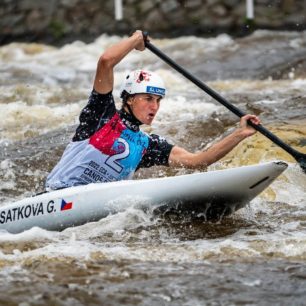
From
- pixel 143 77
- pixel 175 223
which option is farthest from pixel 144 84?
pixel 175 223

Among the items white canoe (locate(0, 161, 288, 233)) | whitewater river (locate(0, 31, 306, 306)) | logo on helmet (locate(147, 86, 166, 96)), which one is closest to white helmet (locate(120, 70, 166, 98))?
logo on helmet (locate(147, 86, 166, 96))

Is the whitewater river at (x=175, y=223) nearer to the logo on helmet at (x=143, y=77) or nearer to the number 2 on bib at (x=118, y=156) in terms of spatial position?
the number 2 on bib at (x=118, y=156)

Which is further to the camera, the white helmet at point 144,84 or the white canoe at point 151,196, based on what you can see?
the white helmet at point 144,84

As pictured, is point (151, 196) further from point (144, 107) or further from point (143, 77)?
point (143, 77)

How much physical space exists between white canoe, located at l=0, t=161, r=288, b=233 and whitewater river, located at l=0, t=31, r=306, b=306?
0.09 metres

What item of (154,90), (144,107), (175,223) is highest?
(154,90)

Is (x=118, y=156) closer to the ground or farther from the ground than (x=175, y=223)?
farther from the ground

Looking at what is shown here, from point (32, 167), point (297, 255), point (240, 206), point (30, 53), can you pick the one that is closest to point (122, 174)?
point (240, 206)

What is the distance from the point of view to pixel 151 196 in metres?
6.11

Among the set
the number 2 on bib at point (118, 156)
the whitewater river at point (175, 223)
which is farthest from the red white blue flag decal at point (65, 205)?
the number 2 on bib at point (118, 156)

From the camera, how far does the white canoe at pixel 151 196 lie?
238 inches

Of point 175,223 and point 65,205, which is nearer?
point 65,205

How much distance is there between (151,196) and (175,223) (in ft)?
1.03

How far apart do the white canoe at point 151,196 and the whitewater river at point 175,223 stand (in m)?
0.09
